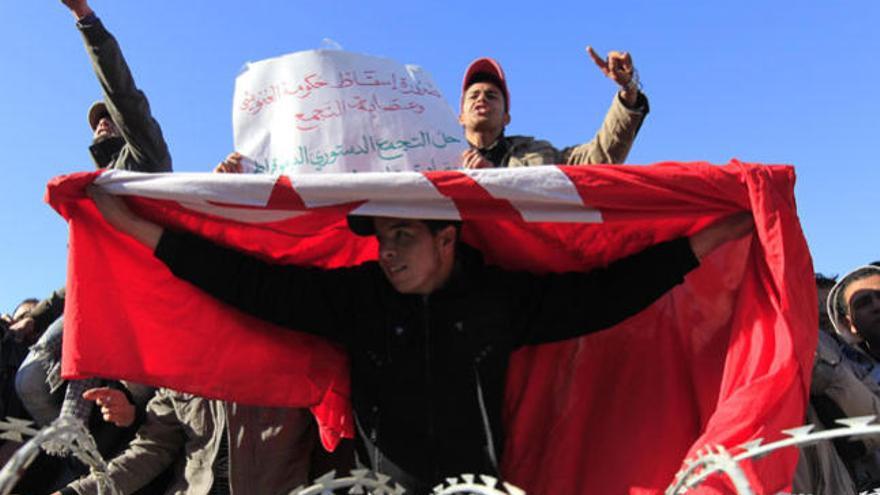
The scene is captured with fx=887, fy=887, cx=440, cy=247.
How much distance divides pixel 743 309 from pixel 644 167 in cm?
57

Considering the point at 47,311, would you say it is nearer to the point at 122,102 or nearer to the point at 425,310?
the point at 122,102

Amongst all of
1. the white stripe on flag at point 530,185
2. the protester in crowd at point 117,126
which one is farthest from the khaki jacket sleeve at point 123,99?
the white stripe on flag at point 530,185

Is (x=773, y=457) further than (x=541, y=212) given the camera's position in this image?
No

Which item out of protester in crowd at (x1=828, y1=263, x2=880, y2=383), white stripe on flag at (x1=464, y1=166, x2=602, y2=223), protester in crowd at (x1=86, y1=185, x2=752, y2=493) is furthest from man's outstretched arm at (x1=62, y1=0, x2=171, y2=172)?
protester in crowd at (x1=828, y1=263, x2=880, y2=383)

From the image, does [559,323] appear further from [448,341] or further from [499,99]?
[499,99]

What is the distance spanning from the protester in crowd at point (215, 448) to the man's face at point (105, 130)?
1409 mm

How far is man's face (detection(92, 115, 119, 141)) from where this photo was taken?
4.58 metres

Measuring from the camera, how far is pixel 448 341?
294 centimetres

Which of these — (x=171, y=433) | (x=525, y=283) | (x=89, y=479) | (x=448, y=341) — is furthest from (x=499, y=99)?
(x=89, y=479)

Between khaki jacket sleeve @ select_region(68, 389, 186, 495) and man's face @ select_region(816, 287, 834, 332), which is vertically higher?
man's face @ select_region(816, 287, 834, 332)

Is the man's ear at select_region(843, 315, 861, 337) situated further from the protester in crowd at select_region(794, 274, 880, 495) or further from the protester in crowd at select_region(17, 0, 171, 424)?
the protester in crowd at select_region(17, 0, 171, 424)

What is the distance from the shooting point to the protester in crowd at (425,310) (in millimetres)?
2895

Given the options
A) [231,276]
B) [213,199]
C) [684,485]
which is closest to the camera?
[684,485]

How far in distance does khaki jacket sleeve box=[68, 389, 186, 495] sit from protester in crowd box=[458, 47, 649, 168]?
1809 millimetres
